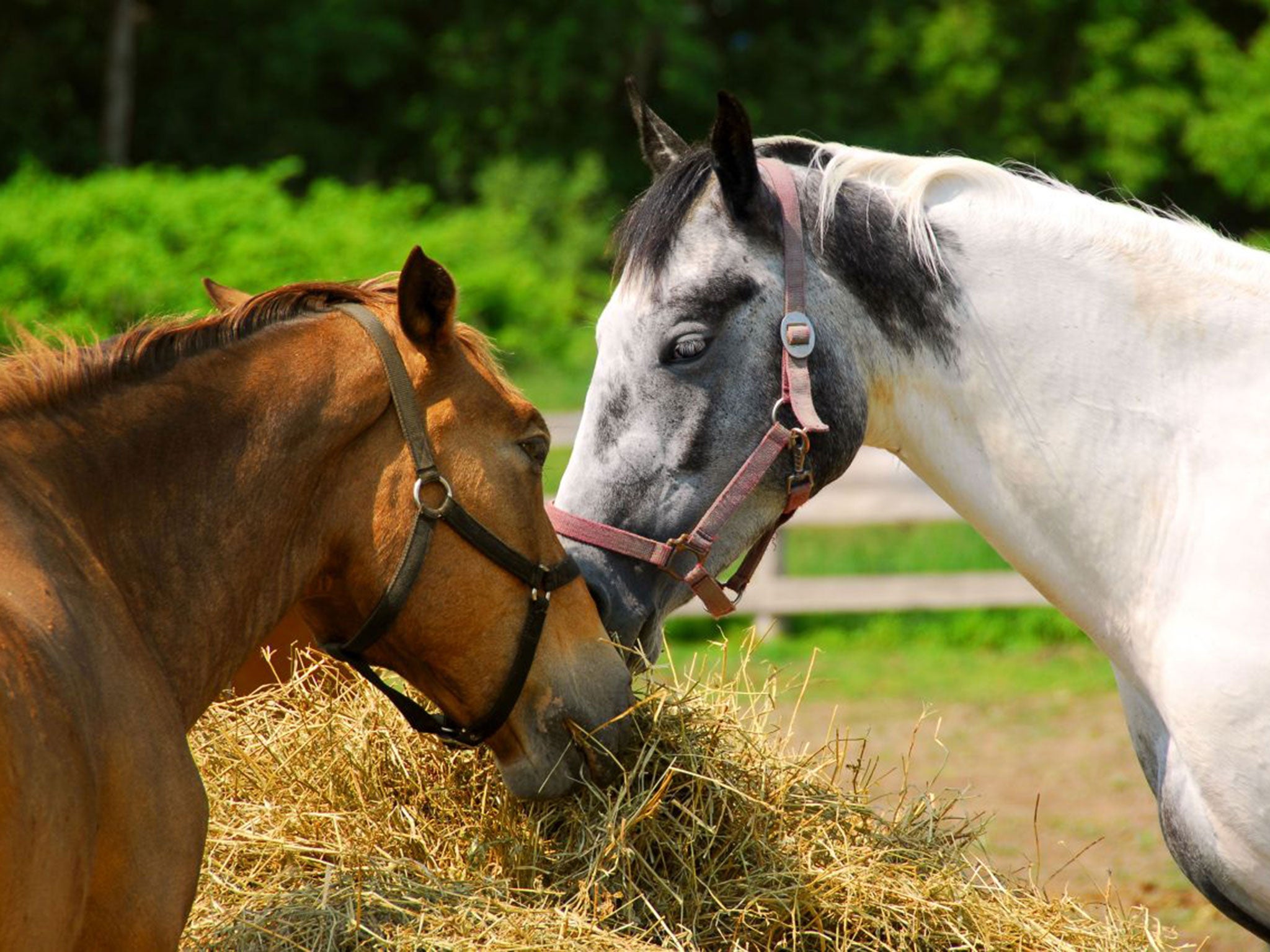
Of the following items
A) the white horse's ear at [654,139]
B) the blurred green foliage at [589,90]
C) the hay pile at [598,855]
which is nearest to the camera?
the hay pile at [598,855]

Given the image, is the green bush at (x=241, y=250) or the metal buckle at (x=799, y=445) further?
the green bush at (x=241, y=250)

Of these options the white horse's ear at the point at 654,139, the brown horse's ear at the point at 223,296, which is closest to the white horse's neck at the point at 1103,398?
the white horse's ear at the point at 654,139

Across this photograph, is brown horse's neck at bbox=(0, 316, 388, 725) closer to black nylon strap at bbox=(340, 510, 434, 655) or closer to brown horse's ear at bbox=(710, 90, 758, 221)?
black nylon strap at bbox=(340, 510, 434, 655)

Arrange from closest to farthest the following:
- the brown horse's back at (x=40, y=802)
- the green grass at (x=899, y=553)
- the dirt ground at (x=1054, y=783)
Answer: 1. the brown horse's back at (x=40, y=802)
2. the dirt ground at (x=1054, y=783)
3. the green grass at (x=899, y=553)

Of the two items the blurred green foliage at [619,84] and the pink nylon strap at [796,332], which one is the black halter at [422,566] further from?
the blurred green foliage at [619,84]

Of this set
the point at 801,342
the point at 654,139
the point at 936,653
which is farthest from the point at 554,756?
the point at 936,653

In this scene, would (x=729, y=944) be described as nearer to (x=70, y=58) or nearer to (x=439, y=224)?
(x=439, y=224)

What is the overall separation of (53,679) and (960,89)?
2360 cm

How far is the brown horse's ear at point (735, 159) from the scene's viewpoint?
8.39 ft

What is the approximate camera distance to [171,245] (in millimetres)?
10945

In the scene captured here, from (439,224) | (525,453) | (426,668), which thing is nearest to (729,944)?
(426,668)

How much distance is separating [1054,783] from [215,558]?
5.02 m

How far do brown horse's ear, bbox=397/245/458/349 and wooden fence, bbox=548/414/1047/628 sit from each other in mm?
6717

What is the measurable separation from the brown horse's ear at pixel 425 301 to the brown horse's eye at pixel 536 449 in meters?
0.25
